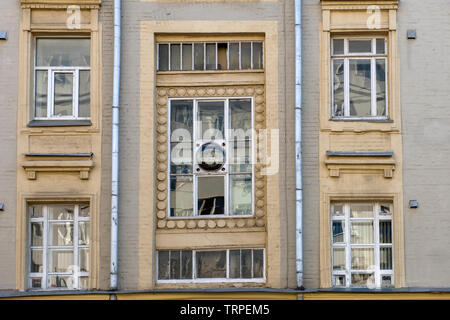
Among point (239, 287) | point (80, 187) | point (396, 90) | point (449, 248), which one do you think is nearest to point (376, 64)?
point (396, 90)

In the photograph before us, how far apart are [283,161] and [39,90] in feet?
16.2

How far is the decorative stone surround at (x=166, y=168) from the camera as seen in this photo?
15.6 m

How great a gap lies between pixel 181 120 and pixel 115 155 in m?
1.50

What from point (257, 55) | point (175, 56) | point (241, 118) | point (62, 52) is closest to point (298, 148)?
point (241, 118)

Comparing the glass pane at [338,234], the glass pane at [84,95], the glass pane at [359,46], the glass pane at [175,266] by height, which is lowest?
the glass pane at [175,266]

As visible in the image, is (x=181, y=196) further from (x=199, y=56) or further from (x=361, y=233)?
(x=361, y=233)

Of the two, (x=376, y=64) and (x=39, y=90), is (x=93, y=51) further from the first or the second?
(x=376, y=64)

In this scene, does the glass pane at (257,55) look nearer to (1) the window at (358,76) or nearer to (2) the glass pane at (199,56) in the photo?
(2) the glass pane at (199,56)

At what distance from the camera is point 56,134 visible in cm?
1564

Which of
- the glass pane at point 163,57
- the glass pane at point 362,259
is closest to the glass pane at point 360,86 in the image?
the glass pane at point 362,259

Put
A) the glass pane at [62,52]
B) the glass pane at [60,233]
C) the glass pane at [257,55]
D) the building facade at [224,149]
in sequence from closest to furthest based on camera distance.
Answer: the building facade at [224,149] < the glass pane at [60,233] < the glass pane at [257,55] < the glass pane at [62,52]

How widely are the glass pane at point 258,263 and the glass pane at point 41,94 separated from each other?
485 centimetres

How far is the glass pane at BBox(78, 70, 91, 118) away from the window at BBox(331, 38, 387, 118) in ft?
15.4
